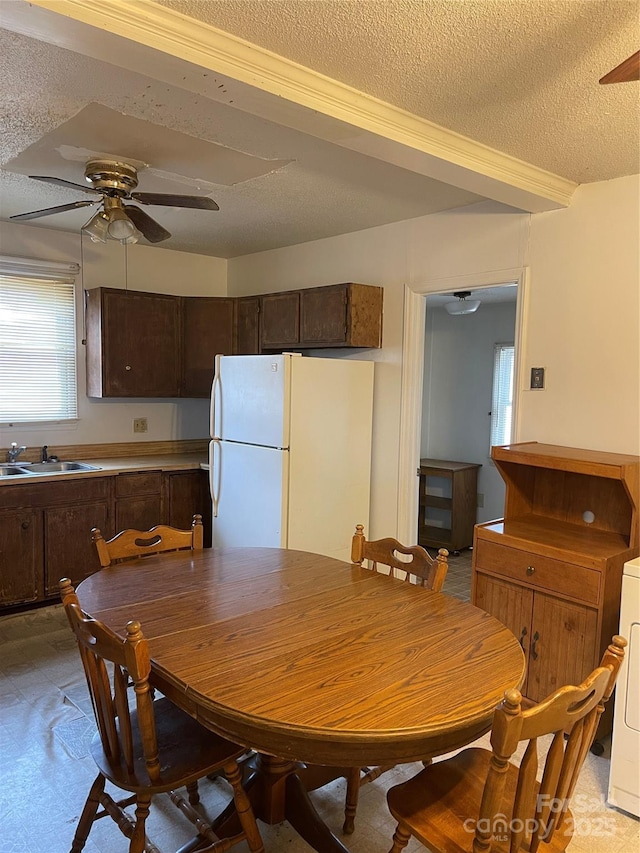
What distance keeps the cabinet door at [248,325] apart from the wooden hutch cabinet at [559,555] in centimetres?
217

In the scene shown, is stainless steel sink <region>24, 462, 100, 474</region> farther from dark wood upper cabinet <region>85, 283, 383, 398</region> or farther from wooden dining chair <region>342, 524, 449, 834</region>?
wooden dining chair <region>342, 524, 449, 834</region>

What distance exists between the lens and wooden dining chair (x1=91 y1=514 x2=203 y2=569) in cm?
229

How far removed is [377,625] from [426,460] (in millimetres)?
4071

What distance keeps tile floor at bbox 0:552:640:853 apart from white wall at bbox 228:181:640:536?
1504 millimetres

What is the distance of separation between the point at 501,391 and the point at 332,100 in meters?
3.94

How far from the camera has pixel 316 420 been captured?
363 centimetres

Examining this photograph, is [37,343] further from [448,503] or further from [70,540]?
[448,503]

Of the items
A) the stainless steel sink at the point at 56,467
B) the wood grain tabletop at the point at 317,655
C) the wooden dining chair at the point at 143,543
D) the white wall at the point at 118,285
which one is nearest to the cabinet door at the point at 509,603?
the wood grain tabletop at the point at 317,655

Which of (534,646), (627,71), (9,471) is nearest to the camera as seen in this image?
(627,71)

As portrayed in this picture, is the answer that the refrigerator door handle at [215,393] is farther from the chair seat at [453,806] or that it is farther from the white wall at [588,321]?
the chair seat at [453,806]

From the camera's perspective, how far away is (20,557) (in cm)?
360

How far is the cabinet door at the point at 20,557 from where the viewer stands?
354cm

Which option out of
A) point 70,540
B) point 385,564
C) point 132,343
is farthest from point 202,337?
point 385,564

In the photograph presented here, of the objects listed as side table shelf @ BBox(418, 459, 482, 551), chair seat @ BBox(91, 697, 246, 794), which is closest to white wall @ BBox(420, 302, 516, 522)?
side table shelf @ BBox(418, 459, 482, 551)
